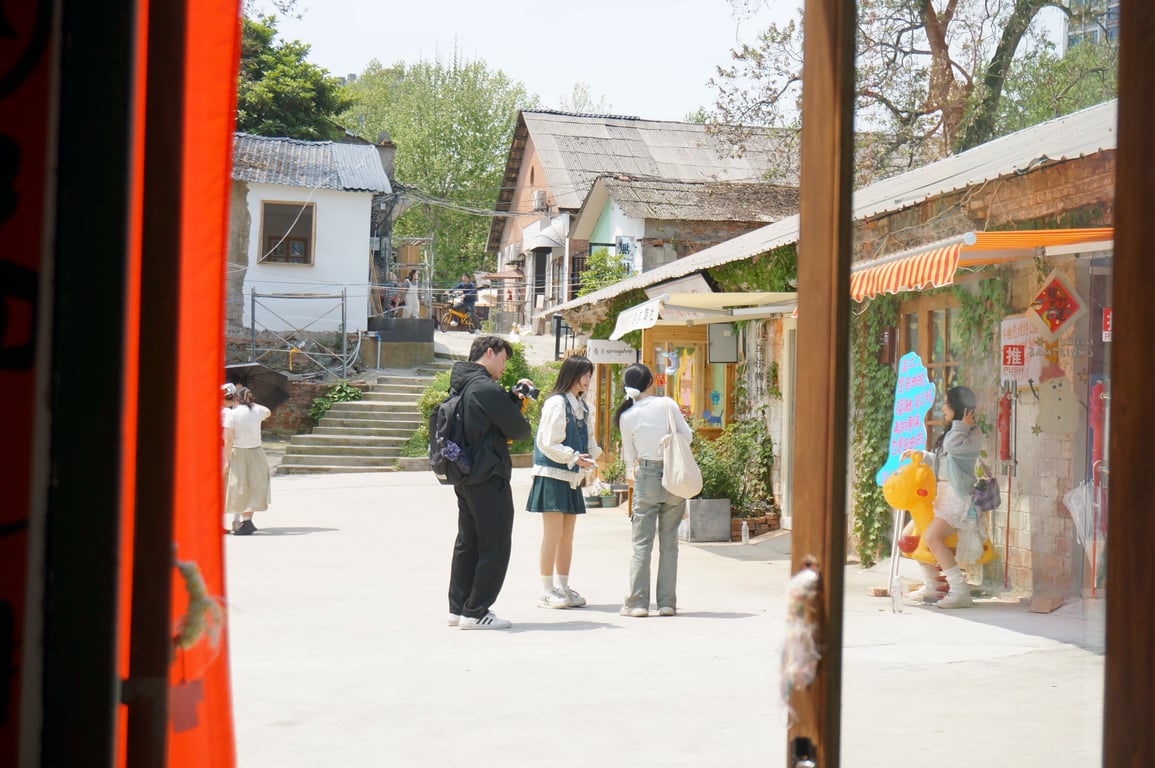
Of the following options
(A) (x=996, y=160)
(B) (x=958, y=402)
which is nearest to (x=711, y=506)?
(B) (x=958, y=402)

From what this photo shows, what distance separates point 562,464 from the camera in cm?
761

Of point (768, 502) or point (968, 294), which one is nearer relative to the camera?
point (968, 294)

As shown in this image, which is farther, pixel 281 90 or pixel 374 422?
pixel 281 90

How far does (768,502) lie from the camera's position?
41.1ft

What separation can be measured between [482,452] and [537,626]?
48.7 inches

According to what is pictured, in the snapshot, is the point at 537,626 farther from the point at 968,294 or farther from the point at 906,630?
the point at 968,294

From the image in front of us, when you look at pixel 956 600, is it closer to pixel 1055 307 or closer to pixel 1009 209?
pixel 1055 307

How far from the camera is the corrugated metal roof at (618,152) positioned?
33.0 meters

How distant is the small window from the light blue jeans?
64.0 ft

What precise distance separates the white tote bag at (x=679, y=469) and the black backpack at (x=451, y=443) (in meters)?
1.44

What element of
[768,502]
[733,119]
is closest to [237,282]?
[733,119]

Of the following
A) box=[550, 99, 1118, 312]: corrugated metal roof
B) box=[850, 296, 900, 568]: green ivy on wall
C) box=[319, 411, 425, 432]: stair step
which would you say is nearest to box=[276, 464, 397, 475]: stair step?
box=[319, 411, 425, 432]: stair step

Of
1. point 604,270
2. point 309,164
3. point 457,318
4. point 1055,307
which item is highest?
point 309,164

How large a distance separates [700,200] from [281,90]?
14.3 metres
